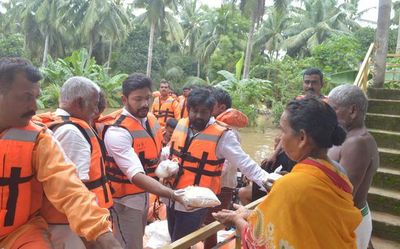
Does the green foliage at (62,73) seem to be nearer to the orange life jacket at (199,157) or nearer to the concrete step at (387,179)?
the concrete step at (387,179)

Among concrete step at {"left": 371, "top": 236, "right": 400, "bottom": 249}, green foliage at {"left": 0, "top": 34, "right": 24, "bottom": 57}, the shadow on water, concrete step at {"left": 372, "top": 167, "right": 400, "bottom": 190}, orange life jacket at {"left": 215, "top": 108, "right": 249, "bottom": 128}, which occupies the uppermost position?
green foliage at {"left": 0, "top": 34, "right": 24, "bottom": 57}

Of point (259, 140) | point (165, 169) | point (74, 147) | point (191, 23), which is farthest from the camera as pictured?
point (191, 23)

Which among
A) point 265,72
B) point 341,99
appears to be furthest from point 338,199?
point 265,72

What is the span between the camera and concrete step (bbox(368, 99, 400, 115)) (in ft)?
18.5

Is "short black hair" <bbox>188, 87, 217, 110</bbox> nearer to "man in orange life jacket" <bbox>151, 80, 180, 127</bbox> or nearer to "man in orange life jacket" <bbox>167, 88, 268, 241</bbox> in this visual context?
"man in orange life jacket" <bbox>167, 88, 268, 241</bbox>

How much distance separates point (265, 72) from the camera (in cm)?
2602

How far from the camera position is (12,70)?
5.33 ft

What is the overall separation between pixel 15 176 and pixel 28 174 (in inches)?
1.9

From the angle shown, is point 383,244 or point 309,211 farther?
point 383,244

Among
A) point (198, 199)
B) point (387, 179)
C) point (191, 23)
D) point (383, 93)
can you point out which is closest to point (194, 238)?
point (198, 199)

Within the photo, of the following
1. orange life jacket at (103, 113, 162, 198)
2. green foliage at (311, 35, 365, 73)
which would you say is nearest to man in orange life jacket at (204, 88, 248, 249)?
orange life jacket at (103, 113, 162, 198)

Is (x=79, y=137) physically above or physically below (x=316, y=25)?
below

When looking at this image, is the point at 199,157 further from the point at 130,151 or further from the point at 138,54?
the point at 138,54

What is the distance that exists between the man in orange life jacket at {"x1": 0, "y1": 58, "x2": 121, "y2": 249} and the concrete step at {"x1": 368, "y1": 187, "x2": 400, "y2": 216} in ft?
11.6
